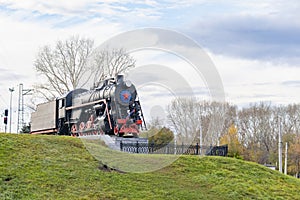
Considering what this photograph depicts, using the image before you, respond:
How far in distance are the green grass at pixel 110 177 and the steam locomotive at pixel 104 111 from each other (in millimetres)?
4199

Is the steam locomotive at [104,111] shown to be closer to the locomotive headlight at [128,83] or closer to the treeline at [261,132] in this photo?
the locomotive headlight at [128,83]

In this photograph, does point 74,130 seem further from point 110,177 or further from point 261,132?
point 261,132

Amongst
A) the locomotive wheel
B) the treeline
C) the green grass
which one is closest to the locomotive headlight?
the green grass

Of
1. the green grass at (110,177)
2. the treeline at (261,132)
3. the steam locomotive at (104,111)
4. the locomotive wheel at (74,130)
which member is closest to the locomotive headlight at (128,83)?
the steam locomotive at (104,111)

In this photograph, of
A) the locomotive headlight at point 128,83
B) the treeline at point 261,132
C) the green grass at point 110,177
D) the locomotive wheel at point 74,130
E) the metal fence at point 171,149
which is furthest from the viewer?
the treeline at point 261,132

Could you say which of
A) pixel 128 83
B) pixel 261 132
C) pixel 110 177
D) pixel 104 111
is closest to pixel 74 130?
pixel 104 111

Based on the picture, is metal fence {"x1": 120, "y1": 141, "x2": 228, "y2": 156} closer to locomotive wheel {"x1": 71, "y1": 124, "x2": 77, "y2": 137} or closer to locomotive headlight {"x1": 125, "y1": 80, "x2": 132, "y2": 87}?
locomotive headlight {"x1": 125, "y1": 80, "x2": 132, "y2": 87}

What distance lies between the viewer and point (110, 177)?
1825 cm

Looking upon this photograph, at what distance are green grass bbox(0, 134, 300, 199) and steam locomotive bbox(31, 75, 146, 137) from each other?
4.20 meters

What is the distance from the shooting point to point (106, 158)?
20.2m

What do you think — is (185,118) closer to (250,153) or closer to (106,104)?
(106,104)

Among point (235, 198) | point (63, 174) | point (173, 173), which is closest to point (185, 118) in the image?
point (173, 173)

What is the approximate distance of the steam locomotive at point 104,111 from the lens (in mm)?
26203

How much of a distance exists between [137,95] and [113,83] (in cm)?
142
